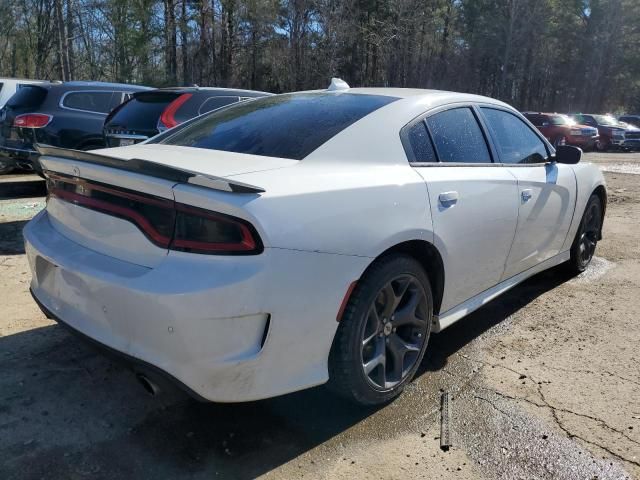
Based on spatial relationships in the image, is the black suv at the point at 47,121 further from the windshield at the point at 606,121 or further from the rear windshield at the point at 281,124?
the windshield at the point at 606,121

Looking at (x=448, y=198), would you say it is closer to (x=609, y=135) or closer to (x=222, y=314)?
(x=222, y=314)

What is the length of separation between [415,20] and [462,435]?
40.6 m

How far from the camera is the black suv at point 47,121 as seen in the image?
802cm

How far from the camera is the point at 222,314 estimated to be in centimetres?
206

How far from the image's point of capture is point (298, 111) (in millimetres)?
3258

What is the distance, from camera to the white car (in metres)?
2.11

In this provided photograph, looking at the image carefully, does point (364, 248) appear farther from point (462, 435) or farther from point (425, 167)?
point (462, 435)

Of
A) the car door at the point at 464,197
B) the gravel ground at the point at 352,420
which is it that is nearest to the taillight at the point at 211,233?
the gravel ground at the point at 352,420

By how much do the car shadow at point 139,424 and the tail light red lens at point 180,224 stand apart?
629 millimetres

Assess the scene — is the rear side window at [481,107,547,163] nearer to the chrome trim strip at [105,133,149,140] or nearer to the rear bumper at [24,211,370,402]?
the rear bumper at [24,211,370,402]

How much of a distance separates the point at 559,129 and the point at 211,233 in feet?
77.2

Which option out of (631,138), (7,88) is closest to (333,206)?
(7,88)

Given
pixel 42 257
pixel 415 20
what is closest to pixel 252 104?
pixel 42 257

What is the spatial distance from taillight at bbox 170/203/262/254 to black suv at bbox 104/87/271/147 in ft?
15.7
